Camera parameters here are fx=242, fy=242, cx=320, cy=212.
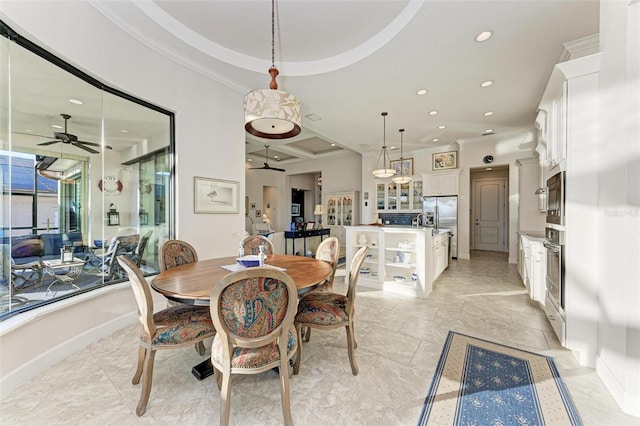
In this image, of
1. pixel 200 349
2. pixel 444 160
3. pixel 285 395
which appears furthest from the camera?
pixel 444 160

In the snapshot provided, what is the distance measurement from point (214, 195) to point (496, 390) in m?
3.63

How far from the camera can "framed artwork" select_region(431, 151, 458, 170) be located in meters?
6.64

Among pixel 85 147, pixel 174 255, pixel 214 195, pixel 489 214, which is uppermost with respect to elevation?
pixel 85 147

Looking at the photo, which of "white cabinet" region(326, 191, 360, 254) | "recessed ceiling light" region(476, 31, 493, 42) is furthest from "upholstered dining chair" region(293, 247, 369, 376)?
"white cabinet" region(326, 191, 360, 254)

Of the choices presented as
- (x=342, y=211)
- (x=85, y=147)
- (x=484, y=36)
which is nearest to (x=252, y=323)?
(x=85, y=147)

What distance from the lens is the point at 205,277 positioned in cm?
181

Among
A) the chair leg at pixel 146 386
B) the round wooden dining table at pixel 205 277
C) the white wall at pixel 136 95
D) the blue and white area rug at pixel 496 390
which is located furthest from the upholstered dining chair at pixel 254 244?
the blue and white area rug at pixel 496 390

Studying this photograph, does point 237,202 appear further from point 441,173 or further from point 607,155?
point 441,173

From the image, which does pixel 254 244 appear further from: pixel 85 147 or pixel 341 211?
pixel 341 211

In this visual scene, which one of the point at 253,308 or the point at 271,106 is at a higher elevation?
the point at 271,106

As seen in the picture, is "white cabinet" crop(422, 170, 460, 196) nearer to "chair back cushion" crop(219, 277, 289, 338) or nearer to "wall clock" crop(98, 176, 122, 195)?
"chair back cushion" crop(219, 277, 289, 338)

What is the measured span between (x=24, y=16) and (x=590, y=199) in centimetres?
464

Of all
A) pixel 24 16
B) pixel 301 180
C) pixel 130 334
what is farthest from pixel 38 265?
pixel 301 180

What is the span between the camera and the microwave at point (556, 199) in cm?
221
